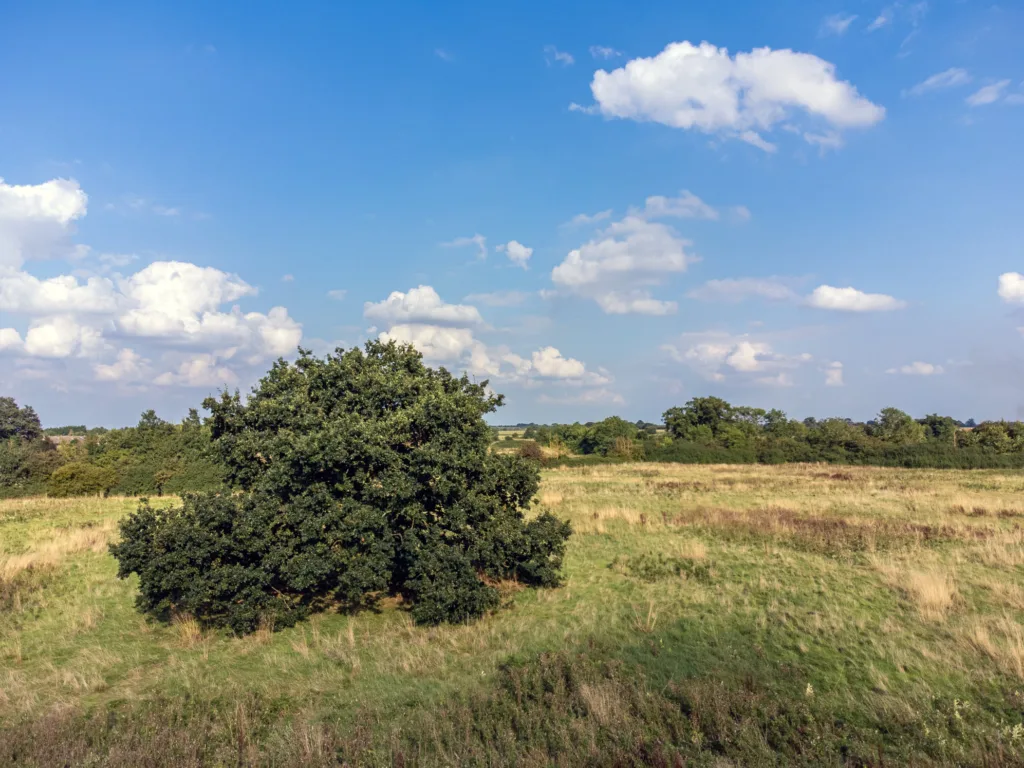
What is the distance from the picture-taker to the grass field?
725 cm

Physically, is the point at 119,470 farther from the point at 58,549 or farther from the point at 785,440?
the point at 785,440

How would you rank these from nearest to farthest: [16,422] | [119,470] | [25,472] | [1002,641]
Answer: [1002,641], [119,470], [25,472], [16,422]

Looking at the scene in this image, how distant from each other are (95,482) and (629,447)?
58.5m

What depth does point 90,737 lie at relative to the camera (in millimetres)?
7570

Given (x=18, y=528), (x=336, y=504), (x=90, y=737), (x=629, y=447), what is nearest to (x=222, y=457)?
(x=336, y=504)

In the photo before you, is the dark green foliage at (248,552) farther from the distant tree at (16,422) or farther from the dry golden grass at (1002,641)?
the distant tree at (16,422)

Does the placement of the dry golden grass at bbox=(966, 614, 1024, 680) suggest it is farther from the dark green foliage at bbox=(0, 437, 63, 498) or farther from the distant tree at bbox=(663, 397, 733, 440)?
the distant tree at bbox=(663, 397, 733, 440)

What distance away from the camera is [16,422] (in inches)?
4070

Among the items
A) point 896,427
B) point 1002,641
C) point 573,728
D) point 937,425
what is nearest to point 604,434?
point 896,427

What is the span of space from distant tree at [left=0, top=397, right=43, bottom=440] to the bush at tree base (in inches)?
4679

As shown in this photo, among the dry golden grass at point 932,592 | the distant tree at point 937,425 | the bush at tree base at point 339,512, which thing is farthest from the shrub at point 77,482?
the distant tree at point 937,425

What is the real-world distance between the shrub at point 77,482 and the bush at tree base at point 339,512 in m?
39.0

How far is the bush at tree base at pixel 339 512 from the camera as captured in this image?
11.9 meters

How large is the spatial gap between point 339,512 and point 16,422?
128 meters
